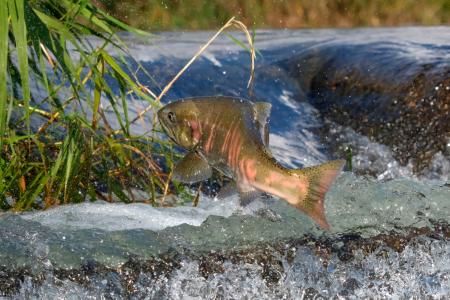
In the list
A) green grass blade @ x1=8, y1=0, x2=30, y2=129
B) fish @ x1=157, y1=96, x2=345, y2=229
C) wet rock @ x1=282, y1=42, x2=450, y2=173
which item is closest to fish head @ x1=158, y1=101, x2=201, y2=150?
fish @ x1=157, y1=96, x2=345, y2=229

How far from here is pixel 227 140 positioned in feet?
8.40

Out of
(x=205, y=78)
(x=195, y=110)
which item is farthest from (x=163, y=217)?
(x=205, y=78)

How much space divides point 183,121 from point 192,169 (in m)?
0.11

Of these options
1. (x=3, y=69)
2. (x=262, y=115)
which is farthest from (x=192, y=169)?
(x=3, y=69)

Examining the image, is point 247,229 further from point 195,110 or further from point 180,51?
point 180,51

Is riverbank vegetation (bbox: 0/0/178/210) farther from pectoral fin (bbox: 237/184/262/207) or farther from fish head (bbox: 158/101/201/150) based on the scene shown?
pectoral fin (bbox: 237/184/262/207)

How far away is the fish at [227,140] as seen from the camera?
249 centimetres

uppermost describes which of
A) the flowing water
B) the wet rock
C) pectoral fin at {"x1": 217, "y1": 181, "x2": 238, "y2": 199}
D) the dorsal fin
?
the dorsal fin

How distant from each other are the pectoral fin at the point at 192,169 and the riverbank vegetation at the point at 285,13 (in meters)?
7.96

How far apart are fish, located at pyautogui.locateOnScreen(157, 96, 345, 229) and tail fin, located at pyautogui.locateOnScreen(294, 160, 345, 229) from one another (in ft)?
0.23

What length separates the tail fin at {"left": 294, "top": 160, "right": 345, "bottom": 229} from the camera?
237 centimetres

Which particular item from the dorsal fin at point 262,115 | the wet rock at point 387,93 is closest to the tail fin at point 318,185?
the dorsal fin at point 262,115

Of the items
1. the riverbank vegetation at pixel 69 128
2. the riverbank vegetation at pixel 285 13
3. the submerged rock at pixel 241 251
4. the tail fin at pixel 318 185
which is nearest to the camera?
the tail fin at pixel 318 185

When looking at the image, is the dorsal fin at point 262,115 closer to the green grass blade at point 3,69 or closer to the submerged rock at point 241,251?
the submerged rock at point 241,251
